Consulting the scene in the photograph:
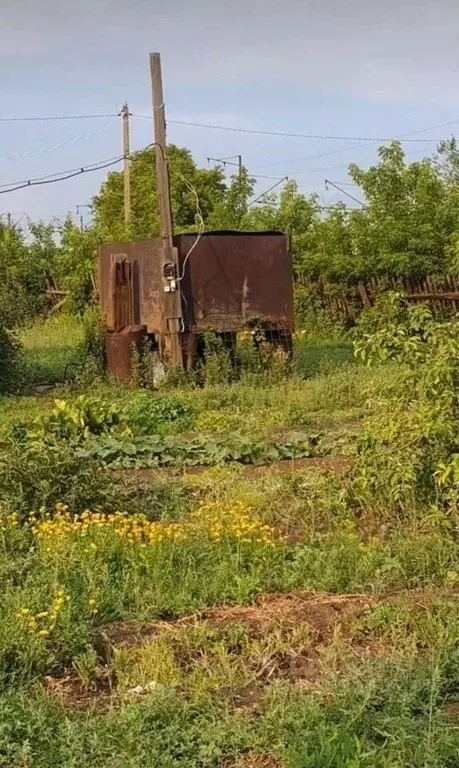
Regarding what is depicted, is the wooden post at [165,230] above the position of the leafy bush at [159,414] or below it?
above

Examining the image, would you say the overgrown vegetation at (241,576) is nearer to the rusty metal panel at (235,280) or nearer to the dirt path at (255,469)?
the dirt path at (255,469)

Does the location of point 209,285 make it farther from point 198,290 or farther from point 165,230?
point 165,230

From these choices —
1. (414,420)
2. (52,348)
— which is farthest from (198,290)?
(414,420)

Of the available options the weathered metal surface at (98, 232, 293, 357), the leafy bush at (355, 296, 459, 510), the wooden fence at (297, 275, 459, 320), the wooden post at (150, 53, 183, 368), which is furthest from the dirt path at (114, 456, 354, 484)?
the wooden fence at (297, 275, 459, 320)

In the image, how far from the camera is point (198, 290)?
1288 cm

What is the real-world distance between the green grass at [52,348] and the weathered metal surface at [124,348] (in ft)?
3.28

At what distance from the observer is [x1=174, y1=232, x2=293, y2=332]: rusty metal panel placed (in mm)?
12867

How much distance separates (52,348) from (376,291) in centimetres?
681

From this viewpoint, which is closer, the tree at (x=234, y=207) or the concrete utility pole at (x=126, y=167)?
the tree at (x=234, y=207)

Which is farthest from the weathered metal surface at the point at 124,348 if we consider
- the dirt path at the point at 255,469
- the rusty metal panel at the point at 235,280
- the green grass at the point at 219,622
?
the green grass at the point at 219,622

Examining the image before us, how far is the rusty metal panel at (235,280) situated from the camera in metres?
12.9

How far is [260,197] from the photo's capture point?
24.0 metres

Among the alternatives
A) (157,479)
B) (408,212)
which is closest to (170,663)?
(157,479)

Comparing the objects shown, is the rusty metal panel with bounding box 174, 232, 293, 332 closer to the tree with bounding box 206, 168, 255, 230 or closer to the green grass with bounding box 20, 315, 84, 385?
the green grass with bounding box 20, 315, 84, 385
